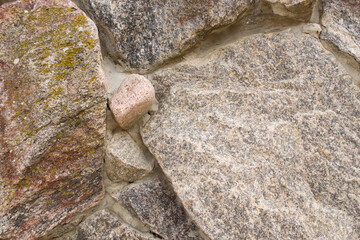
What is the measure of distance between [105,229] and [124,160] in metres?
0.23

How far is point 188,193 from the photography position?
2.95 ft

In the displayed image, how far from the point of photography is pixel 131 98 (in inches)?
36.0

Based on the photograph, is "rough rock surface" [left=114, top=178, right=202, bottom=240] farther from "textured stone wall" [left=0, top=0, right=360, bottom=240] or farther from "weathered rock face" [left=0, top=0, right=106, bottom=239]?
"weathered rock face" [left=0, top=0, right=106, bottom=239]

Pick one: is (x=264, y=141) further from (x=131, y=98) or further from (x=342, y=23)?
(x=342, y=23)

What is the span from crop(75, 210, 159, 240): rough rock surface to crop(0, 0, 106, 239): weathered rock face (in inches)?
5.3

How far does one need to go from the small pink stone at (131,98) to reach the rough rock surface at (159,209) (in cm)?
24

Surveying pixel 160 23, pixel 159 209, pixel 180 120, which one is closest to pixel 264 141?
pixel 180 120

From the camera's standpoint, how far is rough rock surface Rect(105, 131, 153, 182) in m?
0.97

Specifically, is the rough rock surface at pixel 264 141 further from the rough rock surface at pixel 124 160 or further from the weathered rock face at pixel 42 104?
the weathered rock face at pixel 42 104

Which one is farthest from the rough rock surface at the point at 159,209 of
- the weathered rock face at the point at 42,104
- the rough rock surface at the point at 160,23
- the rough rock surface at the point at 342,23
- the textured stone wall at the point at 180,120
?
the rough rock surface at the point at 342,23

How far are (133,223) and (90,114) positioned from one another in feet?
1.29

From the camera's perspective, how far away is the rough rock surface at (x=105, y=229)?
959 millimetres

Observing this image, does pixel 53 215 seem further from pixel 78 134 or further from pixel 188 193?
pixel 188 193

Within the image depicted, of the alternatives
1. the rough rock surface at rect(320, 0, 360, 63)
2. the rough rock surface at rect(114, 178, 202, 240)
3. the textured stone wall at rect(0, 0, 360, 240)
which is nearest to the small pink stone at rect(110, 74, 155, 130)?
the textured stone wall at rect(0, 0, 360, 240)
